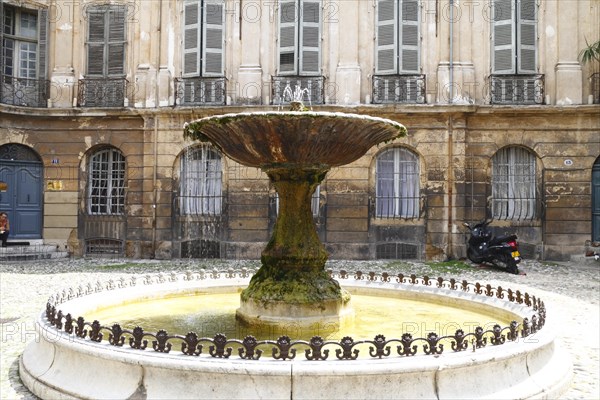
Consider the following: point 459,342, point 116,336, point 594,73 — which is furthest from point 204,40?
point 459,342

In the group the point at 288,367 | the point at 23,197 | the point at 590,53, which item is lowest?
the point at 288,367

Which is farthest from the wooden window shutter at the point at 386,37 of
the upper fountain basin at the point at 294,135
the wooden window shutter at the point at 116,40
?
the upper fountain basin at the point at 294,135

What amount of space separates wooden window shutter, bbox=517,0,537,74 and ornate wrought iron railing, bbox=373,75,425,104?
2.94 metres

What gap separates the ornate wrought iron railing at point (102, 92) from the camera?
17344 mm

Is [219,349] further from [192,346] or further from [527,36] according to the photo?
[527,36]

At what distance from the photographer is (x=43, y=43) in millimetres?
17688

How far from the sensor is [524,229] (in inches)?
638

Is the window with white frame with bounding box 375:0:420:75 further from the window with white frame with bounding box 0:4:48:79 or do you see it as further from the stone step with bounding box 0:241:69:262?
the stone step with bounding box 0:241:69:262

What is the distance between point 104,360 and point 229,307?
3.02 metres

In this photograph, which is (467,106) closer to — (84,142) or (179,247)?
(179,247)

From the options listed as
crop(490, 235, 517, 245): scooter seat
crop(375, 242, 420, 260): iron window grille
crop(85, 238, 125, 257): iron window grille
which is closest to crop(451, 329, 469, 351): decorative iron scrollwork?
crop(490, 235, 517, 245): scooter seat

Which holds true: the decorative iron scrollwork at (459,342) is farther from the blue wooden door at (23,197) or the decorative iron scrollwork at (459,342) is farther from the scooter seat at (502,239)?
the blue wooden door at (23,197)

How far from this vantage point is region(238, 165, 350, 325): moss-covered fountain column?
5.72 meters

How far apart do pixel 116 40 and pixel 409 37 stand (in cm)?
886
